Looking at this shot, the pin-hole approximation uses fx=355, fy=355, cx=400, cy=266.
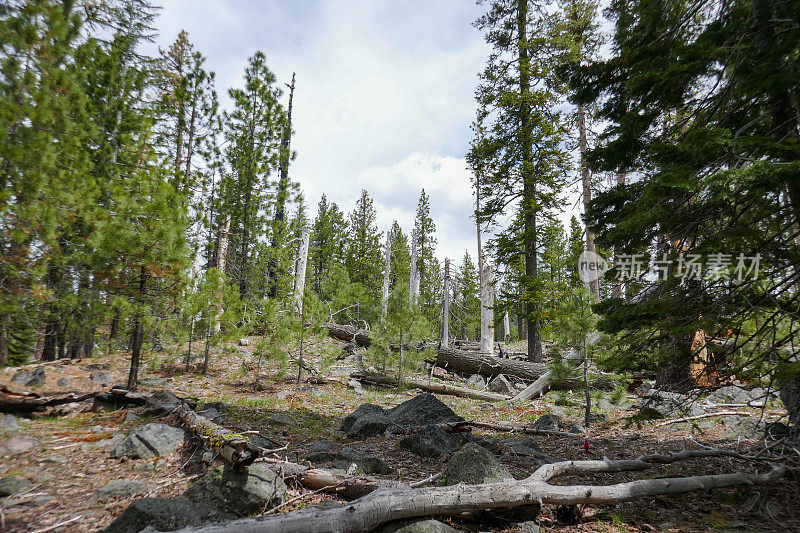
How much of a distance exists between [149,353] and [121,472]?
10.00 metres

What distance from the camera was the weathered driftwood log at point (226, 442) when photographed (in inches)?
135

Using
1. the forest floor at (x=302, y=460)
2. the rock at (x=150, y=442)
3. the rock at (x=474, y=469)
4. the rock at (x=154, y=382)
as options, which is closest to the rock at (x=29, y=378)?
the forest floor at (x=302, y=460)

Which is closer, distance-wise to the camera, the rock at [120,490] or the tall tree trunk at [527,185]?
the rock at [120,490]

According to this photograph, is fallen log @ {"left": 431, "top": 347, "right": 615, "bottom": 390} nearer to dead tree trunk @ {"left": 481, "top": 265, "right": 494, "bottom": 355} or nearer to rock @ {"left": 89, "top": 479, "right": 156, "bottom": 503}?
dead tree trunk @ {"left": 481, "top": 265, "right": 494, "bottom": 355}

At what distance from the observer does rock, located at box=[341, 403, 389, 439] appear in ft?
20.5

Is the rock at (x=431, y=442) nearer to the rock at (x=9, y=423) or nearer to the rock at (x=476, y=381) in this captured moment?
the rock at (x=9, y=423)

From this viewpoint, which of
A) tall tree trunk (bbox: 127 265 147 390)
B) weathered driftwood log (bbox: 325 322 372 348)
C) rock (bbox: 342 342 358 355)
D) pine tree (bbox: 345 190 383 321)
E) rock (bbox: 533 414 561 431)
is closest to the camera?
rock (bbox: 533 414 561 431)

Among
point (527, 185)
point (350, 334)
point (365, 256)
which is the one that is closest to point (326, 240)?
point (365, 256)

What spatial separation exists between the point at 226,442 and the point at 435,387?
26.4 feet

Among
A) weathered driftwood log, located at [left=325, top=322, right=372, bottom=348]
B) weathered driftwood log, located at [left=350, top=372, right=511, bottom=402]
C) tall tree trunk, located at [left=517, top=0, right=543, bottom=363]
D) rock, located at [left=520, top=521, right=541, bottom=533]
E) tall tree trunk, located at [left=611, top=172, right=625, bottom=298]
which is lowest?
weathered driftwood log, located at [left=350, top=372, right=511, bottom=402]

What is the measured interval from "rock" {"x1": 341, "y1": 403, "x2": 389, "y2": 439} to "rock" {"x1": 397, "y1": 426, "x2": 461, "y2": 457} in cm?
77

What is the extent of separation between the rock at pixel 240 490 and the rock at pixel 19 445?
2.94 meters

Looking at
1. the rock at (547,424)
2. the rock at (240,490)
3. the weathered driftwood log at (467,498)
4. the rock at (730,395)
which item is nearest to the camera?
the weathered driftwood log at (467,498)

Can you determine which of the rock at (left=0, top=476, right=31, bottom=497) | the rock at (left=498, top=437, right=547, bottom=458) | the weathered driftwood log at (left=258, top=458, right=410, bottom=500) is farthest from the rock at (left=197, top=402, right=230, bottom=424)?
the rock at (left=498, top=437, right=547, bottom=458)
